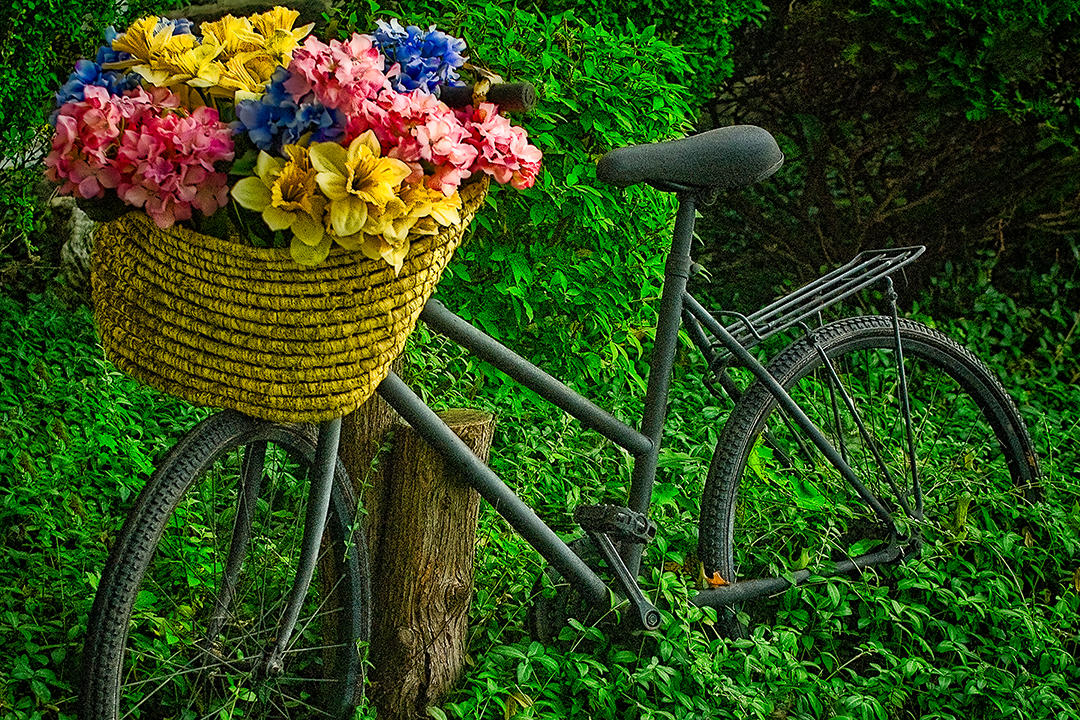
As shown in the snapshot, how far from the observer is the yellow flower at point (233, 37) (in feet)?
5.42

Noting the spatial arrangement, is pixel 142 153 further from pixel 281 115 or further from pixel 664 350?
pixel 664 350

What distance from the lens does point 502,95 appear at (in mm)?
1696

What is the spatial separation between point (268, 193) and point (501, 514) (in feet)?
3.26

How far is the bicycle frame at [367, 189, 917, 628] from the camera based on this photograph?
205 centimetres

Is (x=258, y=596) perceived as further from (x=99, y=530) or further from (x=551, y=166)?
(x=551, y=166)

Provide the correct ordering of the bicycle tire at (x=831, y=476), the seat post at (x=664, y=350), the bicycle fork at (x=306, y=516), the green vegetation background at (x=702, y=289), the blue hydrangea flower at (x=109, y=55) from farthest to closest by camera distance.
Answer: the bicycle tire at (x=831, y=476) < the green vegetation background at (x=702, y=289) < the seat post at (x=664, y=350) < the bicycle fork at (x=306, y=516) < the blue hydrangea flower at (x=109, y=55)

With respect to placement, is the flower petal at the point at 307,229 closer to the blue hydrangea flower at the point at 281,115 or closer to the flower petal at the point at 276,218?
the flower petal at the point at 276,218

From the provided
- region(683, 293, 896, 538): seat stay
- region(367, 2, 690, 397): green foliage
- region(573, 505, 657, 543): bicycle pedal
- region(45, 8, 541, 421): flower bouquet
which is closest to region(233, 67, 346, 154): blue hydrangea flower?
region(45, 8, 541, 421): flower bouquet

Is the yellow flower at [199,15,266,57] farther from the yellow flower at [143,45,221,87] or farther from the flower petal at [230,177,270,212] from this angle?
the flower petal at [230,177,270,212]

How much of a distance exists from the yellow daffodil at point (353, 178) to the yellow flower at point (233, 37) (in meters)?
0.29

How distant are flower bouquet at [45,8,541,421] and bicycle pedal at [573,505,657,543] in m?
0.83

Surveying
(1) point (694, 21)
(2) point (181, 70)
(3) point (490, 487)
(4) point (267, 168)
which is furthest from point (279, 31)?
(1) point (694, 21)

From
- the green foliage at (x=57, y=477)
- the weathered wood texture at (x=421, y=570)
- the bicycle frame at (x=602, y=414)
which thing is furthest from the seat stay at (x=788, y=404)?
the green foliage at (x=57, y=477)

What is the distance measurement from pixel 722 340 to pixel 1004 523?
4.30ft
